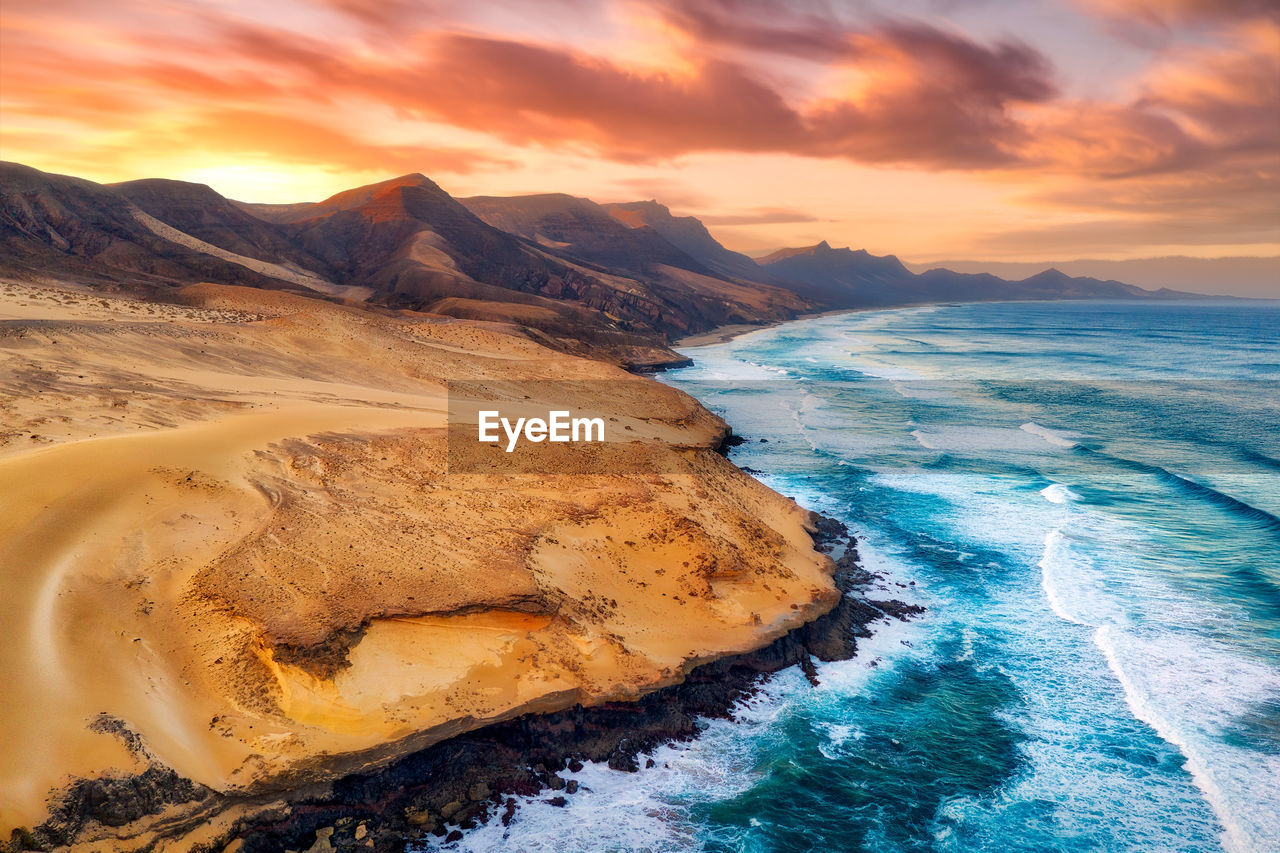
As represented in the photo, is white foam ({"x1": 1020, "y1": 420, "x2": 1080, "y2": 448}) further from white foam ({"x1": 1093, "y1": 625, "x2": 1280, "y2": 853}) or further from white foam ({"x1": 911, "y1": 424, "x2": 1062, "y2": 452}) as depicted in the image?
white foam ({"x1": 1093, "y1": 625, "x2": 1280, "y2": 853})

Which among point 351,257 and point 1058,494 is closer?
point 1058,494

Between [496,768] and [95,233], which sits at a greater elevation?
[95,233]

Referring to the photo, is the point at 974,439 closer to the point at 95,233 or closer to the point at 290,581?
the point at 290,581

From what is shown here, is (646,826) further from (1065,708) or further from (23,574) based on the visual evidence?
(23,574)

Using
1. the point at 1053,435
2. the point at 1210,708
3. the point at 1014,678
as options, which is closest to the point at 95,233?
the point at 1014,678

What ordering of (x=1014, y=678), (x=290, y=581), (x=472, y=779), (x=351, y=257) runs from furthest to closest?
(x=351, y=257) → (x=1014, y=678) → (x=290, y=581) → (x=472, y=779)

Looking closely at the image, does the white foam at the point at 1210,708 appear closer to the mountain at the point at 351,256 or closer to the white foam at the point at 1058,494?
the white foam at the point at 1058,494

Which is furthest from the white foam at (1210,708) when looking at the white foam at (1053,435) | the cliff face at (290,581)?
the white foam at (1053,435)
